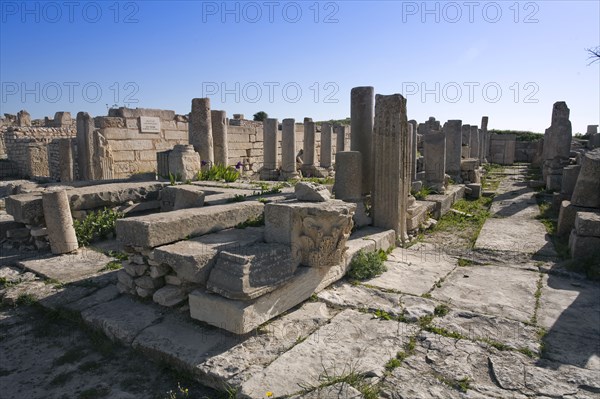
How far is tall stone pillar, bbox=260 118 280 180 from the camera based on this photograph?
17.8 metres

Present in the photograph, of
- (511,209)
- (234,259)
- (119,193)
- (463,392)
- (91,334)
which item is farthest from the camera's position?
(511,209)

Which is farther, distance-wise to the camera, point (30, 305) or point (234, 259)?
point (30, 305)

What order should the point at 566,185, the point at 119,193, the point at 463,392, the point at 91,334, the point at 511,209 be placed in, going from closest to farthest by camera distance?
1. the point at 463,392
2. the point at 91,334
3. the point at 119,193
4. the point at 566,185
5. the point at 511,209

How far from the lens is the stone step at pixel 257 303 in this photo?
355cm

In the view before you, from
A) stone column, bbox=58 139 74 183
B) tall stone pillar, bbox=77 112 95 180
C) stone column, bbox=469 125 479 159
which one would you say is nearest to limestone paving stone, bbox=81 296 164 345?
tall stone pillar, bbox=77 112 95 180

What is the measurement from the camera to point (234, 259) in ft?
12.2

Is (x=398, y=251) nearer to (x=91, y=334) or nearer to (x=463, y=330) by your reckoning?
(x=463, y=330)

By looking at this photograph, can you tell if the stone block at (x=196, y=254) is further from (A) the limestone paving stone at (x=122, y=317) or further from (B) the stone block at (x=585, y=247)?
(B) the stone block at (x=585, y=247)

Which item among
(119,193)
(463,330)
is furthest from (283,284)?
(119,193)

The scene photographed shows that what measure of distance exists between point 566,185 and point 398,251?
5635 mm

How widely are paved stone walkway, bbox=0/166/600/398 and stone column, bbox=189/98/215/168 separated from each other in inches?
273

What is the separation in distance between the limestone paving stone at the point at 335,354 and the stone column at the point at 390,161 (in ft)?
9.47

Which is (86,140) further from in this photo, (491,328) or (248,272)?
(491,328)

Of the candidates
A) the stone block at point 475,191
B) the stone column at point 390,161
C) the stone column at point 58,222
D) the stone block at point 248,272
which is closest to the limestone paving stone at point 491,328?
the stone block at point 248,272
